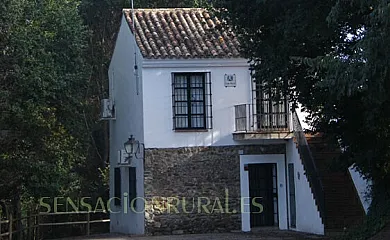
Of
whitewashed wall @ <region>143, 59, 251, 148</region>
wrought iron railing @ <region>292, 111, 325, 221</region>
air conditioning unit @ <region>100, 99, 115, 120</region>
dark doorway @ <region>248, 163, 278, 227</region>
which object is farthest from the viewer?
air conditioning unit @ <region>100, 99, 115, 120</region>

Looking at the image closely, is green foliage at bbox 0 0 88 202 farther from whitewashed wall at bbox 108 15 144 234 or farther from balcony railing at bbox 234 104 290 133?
balcony railing at bbox 234 104 290 133

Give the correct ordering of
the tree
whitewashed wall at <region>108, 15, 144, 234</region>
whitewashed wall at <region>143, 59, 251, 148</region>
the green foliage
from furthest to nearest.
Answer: the green foliage → whitewashed wall at <region>108, 15, 144, 234</region> → whitewashed wall at <region>143, 59, 251, 148</region> → the tree

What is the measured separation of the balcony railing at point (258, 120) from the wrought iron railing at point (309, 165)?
0.37 m

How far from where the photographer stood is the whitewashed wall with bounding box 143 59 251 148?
80.1 feet

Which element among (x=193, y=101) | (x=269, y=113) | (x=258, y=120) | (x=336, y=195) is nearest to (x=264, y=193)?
(x=258, y=120)

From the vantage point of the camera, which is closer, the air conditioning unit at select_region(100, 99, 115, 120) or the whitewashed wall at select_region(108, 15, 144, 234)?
the whitewashed wall at select_region(108, 15, 144, 234)

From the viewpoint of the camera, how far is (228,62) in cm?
2481

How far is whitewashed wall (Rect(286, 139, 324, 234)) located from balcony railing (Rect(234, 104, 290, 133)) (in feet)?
2.18

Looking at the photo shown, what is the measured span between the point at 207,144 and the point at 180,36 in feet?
12.6

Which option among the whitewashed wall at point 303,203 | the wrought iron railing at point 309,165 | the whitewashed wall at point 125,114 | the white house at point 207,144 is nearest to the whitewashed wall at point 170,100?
the white house at point 207,144

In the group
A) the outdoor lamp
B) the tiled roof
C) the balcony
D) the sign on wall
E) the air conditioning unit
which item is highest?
the tiled roof

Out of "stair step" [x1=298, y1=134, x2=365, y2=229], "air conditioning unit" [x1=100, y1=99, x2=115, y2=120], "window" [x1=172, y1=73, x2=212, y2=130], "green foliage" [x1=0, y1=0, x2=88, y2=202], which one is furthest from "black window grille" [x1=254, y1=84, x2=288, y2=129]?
"green foliage" [x1=0, y1=0, x2=88, y2=202]

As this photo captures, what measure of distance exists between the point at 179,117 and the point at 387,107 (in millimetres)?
9796

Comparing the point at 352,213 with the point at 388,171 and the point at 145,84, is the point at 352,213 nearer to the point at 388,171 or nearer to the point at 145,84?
the point at 388,171
